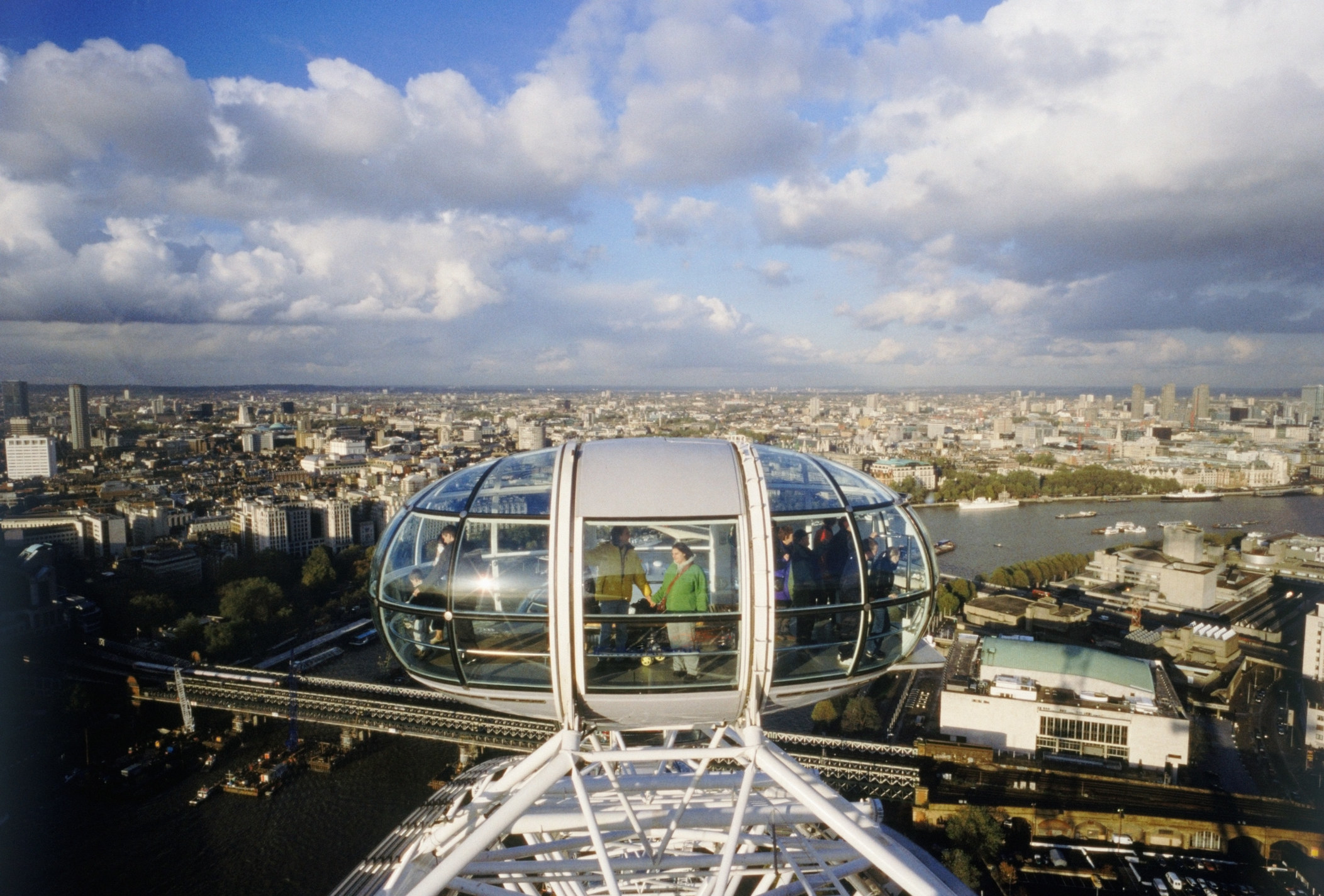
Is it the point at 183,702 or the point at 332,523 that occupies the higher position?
the point at 332,523

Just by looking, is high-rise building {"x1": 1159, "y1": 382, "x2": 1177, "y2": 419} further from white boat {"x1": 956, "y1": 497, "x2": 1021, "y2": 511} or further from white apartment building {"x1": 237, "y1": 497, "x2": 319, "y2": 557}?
white apartment building {"x1": 237, "y1": 497, "x2": 319, "y2": 557}

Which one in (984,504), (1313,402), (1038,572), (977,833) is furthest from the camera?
(1313,402)

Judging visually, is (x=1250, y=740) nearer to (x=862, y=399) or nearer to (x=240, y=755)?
(x=240, y=755)

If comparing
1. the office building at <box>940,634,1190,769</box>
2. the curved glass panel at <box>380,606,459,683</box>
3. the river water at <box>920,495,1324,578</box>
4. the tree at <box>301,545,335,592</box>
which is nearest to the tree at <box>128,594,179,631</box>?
the tree at <box>301,545,335,592</box>

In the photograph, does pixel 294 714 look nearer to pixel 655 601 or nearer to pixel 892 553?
pixel 655 601

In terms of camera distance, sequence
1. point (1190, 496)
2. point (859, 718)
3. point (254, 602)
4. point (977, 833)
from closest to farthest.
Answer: point (977, 833) → point (859, 718) → point (254, 602) → point (1190, 496)

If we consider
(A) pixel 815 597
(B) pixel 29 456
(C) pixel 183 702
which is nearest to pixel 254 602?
(C) pixel 183 702

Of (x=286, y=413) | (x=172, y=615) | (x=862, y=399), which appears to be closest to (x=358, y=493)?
(x=172, y=615)

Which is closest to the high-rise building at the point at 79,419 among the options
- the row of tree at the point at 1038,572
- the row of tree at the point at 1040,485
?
the row of tree at the point at 1038,572
